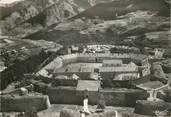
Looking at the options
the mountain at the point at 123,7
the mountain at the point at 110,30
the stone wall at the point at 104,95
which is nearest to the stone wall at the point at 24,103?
the stone wall at the point at 104,95

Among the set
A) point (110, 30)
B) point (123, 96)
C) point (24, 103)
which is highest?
point (110, 30)

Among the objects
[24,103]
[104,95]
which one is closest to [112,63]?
[104,95]

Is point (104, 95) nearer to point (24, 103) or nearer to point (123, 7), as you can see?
point (24, 103)

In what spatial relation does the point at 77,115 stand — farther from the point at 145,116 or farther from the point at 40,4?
the point at 40,4

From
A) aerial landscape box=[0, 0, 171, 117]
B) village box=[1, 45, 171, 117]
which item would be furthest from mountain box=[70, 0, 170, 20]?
village box=[1, 45, 171, 117]

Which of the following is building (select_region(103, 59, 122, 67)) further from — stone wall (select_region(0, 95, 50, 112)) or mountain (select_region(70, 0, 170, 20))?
mountain (select_region(70, 0, 170, 20))

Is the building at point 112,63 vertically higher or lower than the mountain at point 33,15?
lower

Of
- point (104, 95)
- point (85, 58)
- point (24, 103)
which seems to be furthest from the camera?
point (85, 58)

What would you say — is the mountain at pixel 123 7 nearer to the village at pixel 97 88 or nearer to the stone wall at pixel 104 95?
the village at pixel 97 88

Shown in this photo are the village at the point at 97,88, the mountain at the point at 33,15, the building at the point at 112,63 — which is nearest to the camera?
the village at the point at 97,88
